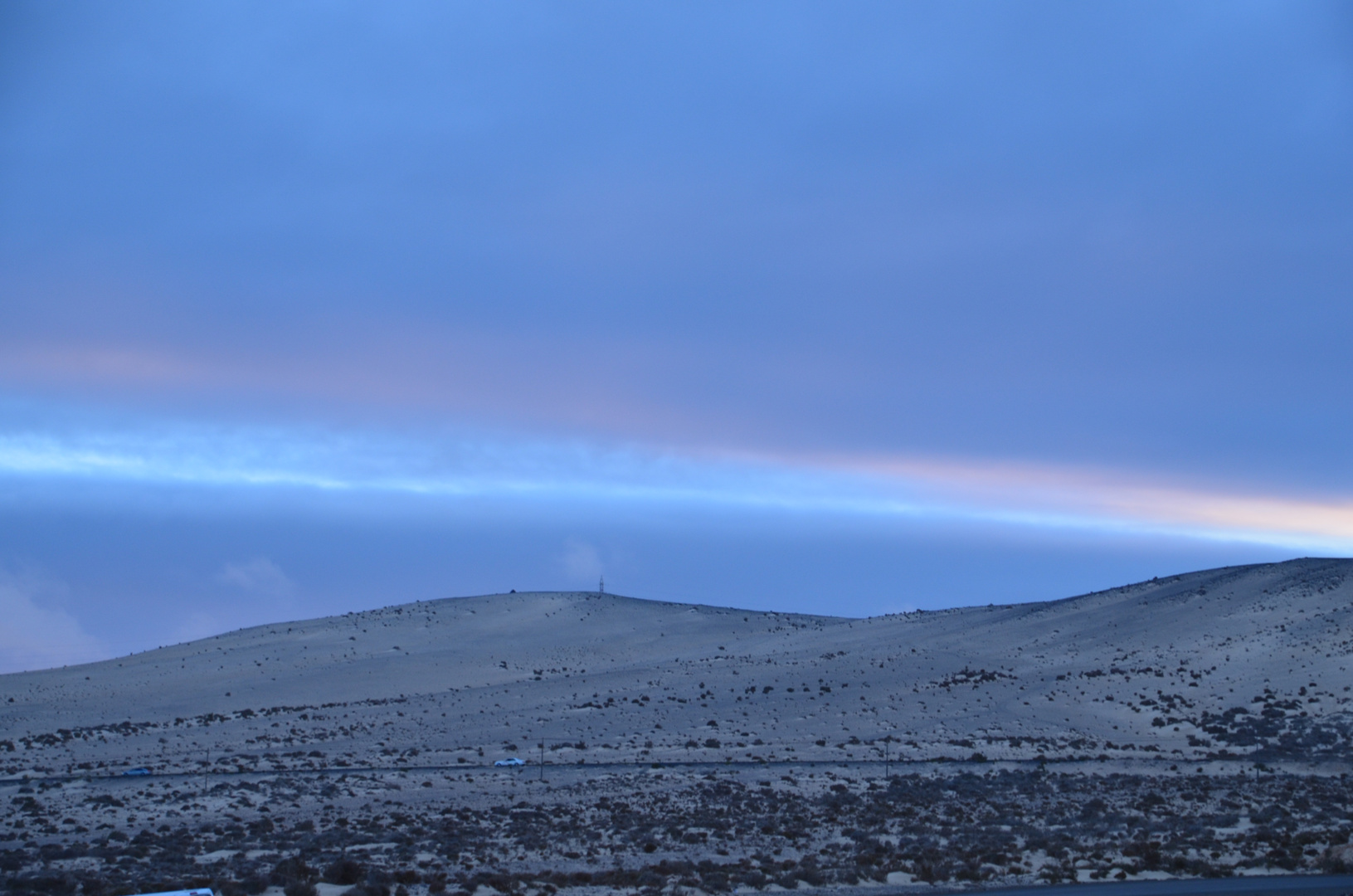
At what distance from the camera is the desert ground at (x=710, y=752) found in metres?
26.2

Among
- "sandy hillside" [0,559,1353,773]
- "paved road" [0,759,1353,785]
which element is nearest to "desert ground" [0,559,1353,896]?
"paved road" [0,759,1353,785]

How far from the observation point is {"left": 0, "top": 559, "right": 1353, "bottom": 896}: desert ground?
26.2 metres

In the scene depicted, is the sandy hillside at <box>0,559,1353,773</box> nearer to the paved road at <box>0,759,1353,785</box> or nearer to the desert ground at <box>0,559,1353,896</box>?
the desert ground at <box>0,559,1353,896</box>

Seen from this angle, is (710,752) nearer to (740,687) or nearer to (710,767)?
(710,767)

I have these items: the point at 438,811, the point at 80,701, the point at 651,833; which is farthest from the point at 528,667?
the point at 651,833

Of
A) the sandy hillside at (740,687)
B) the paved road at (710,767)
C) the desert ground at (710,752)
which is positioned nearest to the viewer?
the desert ground at (710,752)

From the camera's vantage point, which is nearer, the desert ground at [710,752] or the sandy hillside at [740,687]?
the desert ground at [710,752]

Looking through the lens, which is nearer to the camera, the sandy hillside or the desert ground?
the desert ground

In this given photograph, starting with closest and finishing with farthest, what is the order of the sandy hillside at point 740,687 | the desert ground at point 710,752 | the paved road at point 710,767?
the desert ground at point 710,752 < the paved road at point 710,767 < the sandy hillside at point 740,687

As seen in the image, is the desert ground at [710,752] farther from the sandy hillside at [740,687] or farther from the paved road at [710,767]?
the sandy hillside at [740,687]

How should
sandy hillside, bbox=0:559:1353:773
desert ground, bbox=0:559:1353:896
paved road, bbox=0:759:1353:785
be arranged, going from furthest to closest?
sandy hillside, bbox=0:559:1353:773, paved road, bbox=0:759:1353:785, desert ground, bbox=0:559:1353:896

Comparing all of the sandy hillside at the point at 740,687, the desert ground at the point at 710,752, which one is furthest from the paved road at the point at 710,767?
the sandy hillside at the point at 740,687

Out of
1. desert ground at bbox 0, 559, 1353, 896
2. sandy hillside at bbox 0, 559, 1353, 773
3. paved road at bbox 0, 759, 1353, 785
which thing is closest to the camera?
desert ground at bbox 0, 559, 1353, 896

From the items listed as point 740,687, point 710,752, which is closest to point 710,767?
point 710,752
